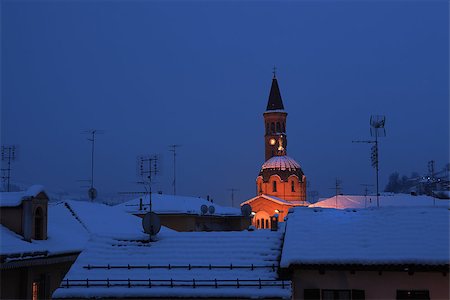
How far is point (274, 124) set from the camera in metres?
105

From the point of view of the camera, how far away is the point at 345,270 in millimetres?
18938

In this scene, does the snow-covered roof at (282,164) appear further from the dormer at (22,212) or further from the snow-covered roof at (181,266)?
the snow-covered roof at (181,266)

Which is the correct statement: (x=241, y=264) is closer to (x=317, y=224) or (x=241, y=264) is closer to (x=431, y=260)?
(x=317, y=224)

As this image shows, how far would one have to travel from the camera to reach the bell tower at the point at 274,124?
341 feet

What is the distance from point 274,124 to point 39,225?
82.0m

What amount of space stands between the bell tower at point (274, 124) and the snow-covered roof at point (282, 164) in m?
6.67

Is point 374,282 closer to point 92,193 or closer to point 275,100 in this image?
point 92,193

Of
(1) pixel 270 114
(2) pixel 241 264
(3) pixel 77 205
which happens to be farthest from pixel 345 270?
(1) pixel 270 114

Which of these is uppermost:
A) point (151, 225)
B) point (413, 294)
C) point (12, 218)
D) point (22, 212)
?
point (22, 212)

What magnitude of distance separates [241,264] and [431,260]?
6252 mm

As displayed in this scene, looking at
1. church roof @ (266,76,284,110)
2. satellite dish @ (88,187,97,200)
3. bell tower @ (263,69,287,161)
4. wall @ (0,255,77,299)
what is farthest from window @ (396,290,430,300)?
church roof @ (266,76,284,110)

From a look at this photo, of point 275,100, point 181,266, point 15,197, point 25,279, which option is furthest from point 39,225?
point 275,100

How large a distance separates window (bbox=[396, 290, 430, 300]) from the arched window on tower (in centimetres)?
1500

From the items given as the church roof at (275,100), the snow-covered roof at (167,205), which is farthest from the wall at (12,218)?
the church roof at (275,100)
